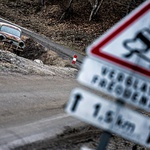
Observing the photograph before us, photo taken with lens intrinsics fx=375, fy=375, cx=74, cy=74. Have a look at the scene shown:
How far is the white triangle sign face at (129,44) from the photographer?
→ 321 centimetres

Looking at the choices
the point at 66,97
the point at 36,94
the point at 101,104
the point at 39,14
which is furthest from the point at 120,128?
the point at 39,14

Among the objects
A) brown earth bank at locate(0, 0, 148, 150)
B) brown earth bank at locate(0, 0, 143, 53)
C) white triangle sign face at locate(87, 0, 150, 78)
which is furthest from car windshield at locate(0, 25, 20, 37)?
white triangle sign face at locate(87, 0, 150, 78)

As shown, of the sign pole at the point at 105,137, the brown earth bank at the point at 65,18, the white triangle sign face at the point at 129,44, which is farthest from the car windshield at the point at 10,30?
the sign pole at the point at 105,137

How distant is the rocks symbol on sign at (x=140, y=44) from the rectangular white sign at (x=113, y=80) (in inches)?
7.2

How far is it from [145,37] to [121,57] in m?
0.28

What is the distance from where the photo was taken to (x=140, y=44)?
3240 millimetres

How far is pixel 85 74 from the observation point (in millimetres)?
3170

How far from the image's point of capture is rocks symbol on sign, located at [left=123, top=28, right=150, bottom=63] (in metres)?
3.23

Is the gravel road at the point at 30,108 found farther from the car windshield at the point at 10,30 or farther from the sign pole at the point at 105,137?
the car windshield at the point at 10,30

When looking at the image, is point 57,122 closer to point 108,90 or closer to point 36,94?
point 36,94

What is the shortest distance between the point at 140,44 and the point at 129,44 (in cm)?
Result: 10

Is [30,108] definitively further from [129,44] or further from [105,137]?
[129,44]

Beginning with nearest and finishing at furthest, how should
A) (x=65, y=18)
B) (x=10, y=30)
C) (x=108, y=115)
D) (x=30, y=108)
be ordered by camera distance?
(x=108, y=115), (x=30, y=108), (x=10, y=30), (x=65, y=18)

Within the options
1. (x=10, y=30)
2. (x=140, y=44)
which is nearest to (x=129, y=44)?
(x=140, y=44)
